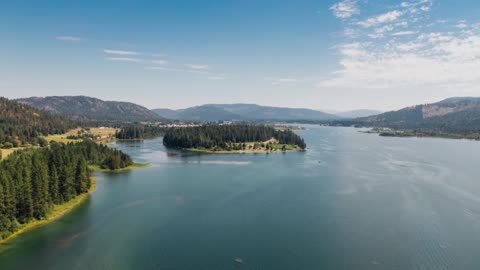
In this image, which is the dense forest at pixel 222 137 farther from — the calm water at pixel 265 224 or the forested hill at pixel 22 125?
Result: the calm water at pixel 265 224

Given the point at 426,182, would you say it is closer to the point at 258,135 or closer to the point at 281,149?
the point at 281,149

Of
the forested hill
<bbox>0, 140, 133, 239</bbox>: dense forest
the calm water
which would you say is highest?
the forested hill

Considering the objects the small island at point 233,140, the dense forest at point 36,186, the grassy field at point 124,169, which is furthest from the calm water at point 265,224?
the small island at point 233,140

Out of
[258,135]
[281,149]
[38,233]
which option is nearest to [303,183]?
[38,233]

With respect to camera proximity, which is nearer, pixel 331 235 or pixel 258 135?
pixel 331 235

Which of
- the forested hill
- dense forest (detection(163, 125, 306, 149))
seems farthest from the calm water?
the forested hill

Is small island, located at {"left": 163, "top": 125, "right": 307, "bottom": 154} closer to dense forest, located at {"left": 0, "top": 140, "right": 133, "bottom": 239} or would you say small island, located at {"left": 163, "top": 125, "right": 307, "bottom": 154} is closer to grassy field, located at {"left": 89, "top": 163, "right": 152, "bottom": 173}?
grassy field, located at {"left": 89, "top": 163, "right": 152, "bottom": 173}
